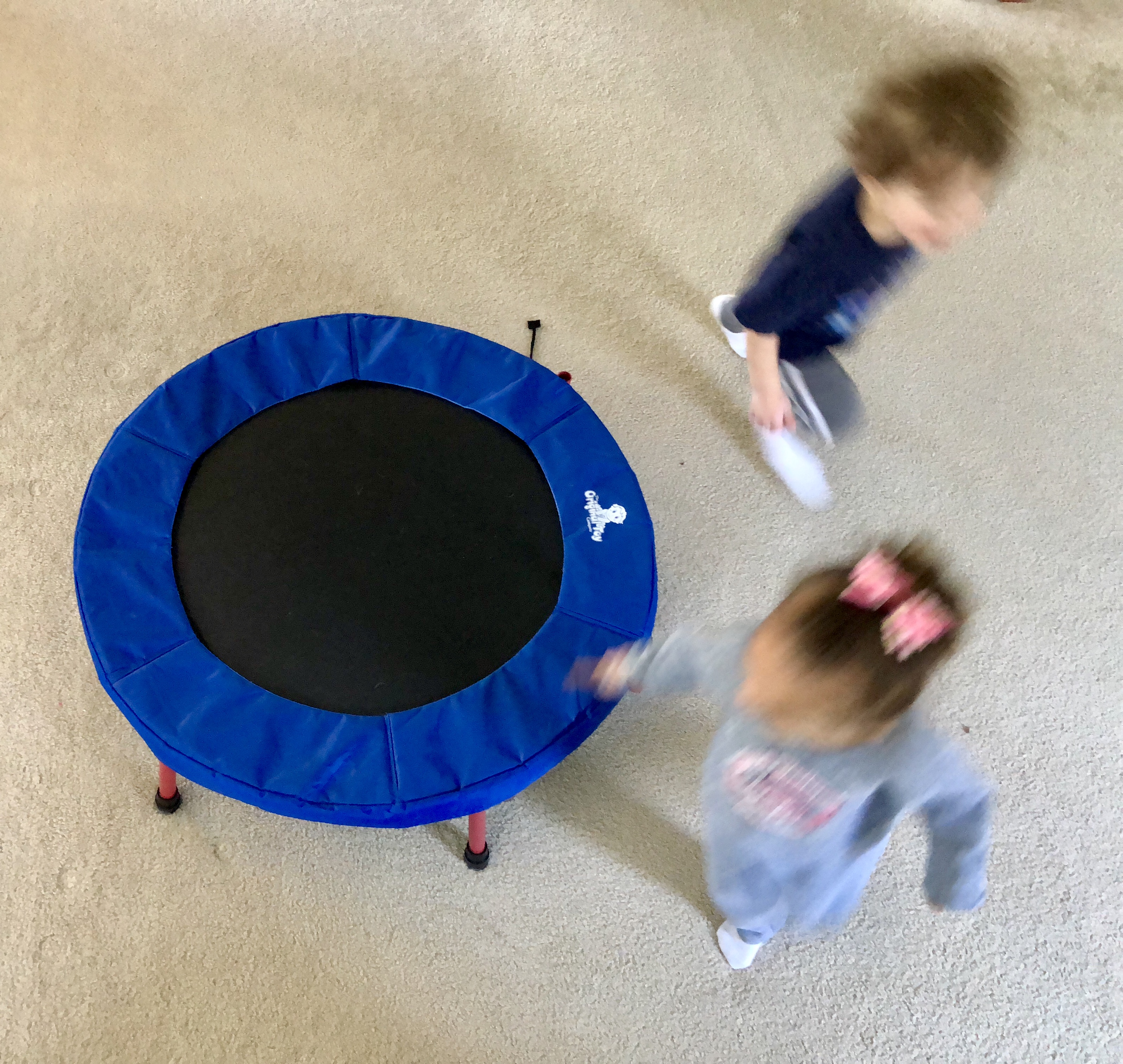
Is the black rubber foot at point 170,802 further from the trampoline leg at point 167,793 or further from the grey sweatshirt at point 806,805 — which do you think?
the grey sweatshirt at point 806,805

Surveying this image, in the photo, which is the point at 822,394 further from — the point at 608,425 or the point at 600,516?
the point at 600,516

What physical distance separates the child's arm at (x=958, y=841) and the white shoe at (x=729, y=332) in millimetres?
1169

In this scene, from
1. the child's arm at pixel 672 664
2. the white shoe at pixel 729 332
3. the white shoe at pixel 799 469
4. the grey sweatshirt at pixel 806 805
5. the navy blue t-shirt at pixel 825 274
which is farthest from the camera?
the white shoe at pixel 729 332

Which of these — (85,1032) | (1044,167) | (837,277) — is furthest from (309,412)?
(1044,167)

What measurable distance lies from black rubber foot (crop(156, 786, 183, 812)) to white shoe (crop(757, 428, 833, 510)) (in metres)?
1.30

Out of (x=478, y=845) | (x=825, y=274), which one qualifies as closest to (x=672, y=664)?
(x=478, y=845)

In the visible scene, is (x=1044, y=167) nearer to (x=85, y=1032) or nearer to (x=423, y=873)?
(x=423, y=873)

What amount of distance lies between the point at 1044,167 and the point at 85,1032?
114 inches

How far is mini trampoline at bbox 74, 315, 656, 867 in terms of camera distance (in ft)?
4.16

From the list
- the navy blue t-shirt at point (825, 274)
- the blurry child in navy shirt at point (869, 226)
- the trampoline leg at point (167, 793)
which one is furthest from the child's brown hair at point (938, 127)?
the trampoline leg at point (167, 793)

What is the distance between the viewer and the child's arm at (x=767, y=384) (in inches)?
61.9

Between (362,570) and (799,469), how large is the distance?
3.13 feet

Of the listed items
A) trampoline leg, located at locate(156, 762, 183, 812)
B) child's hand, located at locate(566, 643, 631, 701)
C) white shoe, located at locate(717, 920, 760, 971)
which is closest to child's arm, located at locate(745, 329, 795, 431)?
child's hand, located at locate(566, 643, 631, 701)

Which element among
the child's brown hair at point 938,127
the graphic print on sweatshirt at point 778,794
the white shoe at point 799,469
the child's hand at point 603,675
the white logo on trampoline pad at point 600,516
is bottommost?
the child's hand at point 603,675
